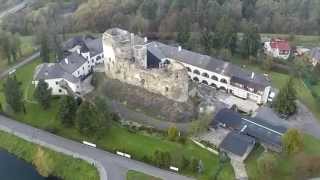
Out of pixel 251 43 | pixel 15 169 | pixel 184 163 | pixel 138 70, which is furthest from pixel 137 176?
pixel 251 43

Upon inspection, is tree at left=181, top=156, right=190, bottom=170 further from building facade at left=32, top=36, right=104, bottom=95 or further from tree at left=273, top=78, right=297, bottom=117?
building facade at left=32, top=36, right=104, bottom=95

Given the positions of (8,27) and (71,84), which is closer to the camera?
(71,84)

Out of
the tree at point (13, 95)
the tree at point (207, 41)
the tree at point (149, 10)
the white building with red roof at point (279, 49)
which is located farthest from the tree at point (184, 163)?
the tree at point (149, 10)

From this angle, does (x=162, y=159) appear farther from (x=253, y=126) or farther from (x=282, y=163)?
(x=282, y=163)

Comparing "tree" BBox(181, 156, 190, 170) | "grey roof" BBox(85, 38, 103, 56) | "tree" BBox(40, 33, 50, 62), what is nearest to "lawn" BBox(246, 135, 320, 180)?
"tree" BBox(181, 156, 190, 170)

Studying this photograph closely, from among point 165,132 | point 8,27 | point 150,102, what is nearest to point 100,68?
point 150,102

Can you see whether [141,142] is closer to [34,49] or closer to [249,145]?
[249,145]
